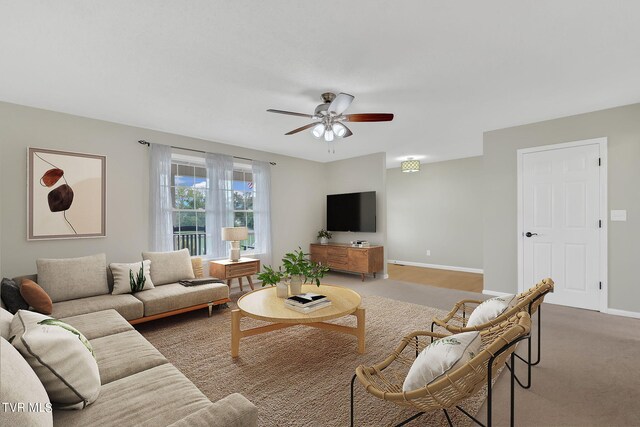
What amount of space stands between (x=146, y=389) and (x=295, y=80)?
2564 mm

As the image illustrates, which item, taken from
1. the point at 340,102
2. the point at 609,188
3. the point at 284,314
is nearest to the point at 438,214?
the point at 609,188

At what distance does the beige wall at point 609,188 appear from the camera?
3480 millimetres

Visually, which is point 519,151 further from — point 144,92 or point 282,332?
point 144,92

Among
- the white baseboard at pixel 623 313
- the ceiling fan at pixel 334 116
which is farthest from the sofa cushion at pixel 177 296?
the white baseboard at pixel 623 313

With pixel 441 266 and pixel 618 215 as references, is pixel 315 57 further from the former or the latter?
pixel 441 266

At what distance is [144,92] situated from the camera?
3.04 meters

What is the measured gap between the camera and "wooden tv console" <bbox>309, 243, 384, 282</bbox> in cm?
556

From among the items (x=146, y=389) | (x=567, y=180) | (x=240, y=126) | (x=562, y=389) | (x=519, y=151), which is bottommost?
(x=562, y=389)

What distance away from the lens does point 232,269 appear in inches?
175

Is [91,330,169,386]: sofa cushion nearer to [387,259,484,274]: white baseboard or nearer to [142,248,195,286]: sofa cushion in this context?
[142,248,195,286]: sofa cushion

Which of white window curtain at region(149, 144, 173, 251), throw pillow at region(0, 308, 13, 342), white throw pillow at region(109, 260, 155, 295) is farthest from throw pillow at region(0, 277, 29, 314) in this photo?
white window curtain at region(149, 144, 173, 251)

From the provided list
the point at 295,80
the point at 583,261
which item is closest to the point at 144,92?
the point at 295,80

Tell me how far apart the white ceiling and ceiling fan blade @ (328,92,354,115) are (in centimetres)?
17

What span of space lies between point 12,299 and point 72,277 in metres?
0.50
